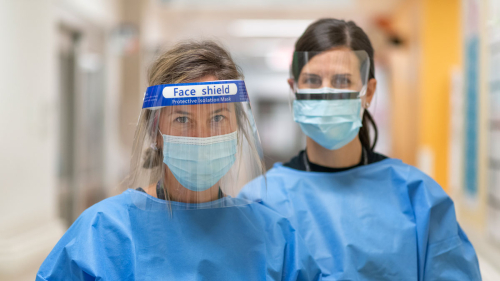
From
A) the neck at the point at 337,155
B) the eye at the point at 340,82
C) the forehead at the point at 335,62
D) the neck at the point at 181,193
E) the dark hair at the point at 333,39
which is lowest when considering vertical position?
the neck at the point at 181,193

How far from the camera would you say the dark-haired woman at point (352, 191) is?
4.49 feet

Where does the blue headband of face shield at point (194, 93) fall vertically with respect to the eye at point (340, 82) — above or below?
below

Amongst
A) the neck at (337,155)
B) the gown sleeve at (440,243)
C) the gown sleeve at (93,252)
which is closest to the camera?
the gown sleeve at (93,252)

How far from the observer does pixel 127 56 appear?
6426mm

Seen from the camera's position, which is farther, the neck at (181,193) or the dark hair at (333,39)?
the dark hair at (333,39)

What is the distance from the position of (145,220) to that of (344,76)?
791mm

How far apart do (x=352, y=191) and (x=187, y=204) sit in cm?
63

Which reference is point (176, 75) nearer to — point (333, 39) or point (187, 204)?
point (187, 204)

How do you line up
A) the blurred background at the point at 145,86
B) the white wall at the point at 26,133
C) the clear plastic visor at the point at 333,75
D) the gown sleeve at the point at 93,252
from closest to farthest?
1. the gown sleeve at the point at 93,252
2. the clear plastic visor at the point at 333,75
3. the blurred background at the point at 145,86
4. the white wall at the point at 26,133

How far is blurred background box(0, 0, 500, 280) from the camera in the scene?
2.20m

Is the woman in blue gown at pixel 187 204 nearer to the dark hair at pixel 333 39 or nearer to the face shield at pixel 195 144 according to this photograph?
the face shield at pixel 195 144

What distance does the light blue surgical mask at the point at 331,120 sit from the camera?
1.45 meters

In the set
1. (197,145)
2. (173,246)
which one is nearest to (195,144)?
(197,145)

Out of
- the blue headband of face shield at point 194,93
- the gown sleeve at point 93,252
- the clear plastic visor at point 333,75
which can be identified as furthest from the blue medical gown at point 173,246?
the clear plastic visor at point 333,75
